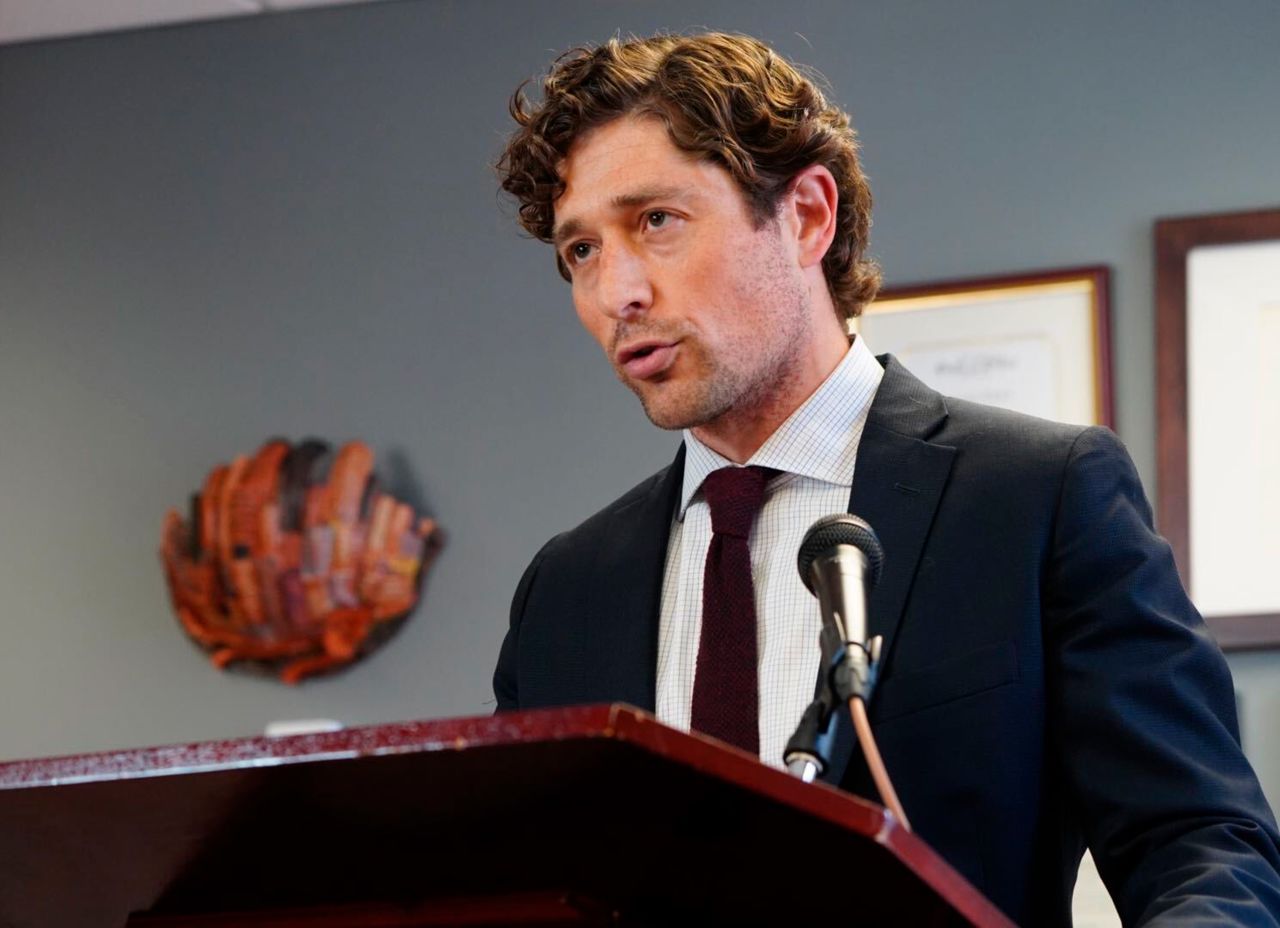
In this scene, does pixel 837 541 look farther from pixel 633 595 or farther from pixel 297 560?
pixel 297 560

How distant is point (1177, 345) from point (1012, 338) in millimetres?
281

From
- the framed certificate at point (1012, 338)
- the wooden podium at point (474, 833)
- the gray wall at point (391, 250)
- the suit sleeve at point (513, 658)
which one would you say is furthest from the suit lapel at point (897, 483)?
the gray wall at point (391, 250)

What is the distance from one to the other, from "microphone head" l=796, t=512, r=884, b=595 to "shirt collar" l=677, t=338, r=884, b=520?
46 centimetres

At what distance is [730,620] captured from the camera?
1561mm

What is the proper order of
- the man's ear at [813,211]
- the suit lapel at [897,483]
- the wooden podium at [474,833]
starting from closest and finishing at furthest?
the wooden podium at [474,833] < the suit lapel at [897,483] < the man's ear at [813,211]

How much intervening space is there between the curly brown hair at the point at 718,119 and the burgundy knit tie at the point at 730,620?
26cm

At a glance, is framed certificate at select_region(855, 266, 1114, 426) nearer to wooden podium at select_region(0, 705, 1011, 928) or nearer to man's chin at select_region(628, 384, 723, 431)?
man's chin at select_region(628, 384, 723, 431)

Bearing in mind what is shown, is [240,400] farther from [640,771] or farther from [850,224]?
[640,771]

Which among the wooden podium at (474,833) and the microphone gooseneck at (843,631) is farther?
the microphone gooseneck at (843,631)

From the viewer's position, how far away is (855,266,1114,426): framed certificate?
3.09 meters

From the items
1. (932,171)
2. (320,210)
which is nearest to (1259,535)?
(932,171)

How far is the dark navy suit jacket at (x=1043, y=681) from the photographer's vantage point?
1268 mm

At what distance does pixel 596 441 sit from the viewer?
3393 mm

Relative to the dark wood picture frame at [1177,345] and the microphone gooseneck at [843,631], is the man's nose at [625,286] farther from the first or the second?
the dark wood picture frame at [1177,345]
